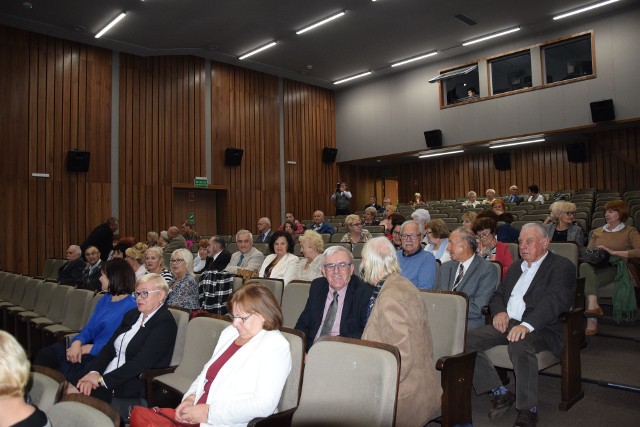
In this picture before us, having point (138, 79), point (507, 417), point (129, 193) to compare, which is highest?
point (138, 79)

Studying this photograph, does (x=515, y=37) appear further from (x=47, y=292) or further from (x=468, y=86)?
(x=47, y=292)

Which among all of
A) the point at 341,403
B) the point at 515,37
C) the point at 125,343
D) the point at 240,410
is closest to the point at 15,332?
the point at 125,343

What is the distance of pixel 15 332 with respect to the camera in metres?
4.72

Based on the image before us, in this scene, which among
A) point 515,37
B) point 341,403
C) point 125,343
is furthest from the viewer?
point 515,37

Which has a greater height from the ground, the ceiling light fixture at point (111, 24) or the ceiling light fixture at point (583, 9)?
the ceiling light fixture at point (583, 9)

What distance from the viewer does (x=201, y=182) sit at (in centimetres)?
1109

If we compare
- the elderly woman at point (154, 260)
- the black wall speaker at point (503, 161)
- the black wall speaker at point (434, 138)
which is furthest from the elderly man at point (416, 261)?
the black wall speaker at point (503, 161)

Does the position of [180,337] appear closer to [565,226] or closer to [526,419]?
[526,419]

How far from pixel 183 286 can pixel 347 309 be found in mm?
1624

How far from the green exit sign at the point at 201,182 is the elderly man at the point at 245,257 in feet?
21.0

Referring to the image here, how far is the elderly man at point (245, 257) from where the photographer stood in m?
4.76

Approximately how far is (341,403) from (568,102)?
10525 millimetres

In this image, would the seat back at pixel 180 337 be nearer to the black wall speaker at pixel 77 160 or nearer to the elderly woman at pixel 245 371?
the elderly woman at pixel 245 371

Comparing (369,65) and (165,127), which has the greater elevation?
(369,65)
